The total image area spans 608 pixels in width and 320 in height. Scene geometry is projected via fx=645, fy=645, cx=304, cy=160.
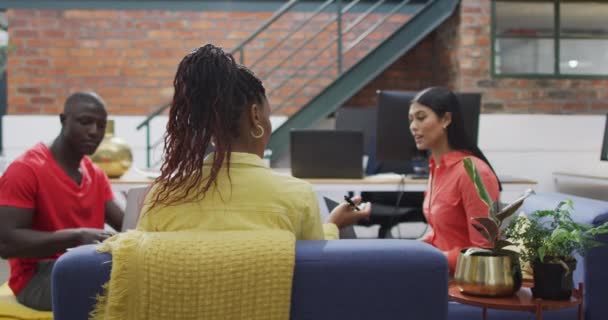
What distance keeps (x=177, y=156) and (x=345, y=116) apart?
2.89 meters

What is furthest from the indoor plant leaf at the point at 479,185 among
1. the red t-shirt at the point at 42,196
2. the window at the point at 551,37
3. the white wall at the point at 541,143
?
the window at the point at 551,37

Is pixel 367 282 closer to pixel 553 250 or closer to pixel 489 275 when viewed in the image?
pixel 489 275

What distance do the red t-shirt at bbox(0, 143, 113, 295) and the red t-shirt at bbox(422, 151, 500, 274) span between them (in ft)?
4.00

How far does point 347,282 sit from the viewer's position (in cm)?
122

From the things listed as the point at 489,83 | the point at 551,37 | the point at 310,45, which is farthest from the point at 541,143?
the point at 310,45

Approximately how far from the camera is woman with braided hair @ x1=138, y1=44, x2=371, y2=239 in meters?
1.29

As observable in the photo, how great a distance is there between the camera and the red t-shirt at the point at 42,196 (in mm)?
2027

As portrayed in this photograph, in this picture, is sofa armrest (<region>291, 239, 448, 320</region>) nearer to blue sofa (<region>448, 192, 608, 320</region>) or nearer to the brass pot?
the brass pot

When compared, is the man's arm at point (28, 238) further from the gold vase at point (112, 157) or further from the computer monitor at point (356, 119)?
the computer monitor at point (356, 119)

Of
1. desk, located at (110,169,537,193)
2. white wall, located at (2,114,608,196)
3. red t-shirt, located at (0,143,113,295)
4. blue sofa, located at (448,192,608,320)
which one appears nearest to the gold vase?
desk, located at (110,169,537,193)

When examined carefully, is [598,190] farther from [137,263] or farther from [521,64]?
[137,263]

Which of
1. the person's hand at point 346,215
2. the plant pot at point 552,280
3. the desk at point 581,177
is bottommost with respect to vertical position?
the plant pot at point 552,280

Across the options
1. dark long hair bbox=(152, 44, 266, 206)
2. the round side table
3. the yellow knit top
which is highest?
dark long hair bbox=(152, 44, 266, 206)

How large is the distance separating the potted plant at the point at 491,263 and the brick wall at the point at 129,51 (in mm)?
4258
